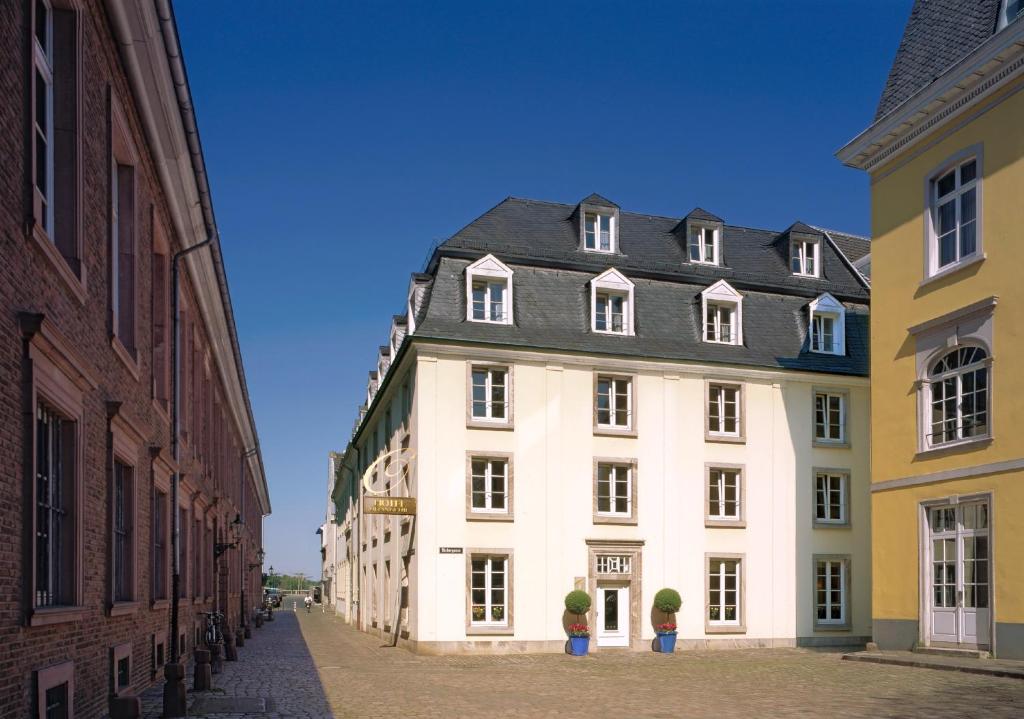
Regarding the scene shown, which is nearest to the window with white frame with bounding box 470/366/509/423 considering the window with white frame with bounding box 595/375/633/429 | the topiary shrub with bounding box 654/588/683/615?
the window with white frame with bounding box 595/375/633/429

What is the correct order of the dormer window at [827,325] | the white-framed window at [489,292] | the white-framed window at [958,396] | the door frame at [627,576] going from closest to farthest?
the white-framed window at [958,396]
the door frame at [627,576]
the white-framed window at [489,292]
the dormer window at [827,325]

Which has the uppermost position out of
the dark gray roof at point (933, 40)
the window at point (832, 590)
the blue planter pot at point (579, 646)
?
the dark gray roof at point (933, 40)

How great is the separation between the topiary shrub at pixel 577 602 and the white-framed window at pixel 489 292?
309 inches

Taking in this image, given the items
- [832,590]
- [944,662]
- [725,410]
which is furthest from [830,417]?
[944,662]

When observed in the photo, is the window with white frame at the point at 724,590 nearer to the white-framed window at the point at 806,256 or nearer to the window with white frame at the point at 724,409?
the window with white frame at the point at 724,409

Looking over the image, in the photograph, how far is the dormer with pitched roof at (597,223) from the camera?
113 feet

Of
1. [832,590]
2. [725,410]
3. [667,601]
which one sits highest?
[725,410]

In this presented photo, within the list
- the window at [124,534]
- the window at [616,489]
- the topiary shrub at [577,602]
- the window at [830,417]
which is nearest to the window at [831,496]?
the window at [830,417]

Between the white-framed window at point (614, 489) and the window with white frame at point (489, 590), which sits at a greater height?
the white-framed window at point (614, 489)

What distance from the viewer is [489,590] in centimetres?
2973

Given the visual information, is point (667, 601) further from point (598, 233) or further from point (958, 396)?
point (598, 233)

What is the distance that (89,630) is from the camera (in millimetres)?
12117

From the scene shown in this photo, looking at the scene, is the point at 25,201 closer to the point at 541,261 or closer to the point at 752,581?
the point at 541,261

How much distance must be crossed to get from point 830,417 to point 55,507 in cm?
2735
